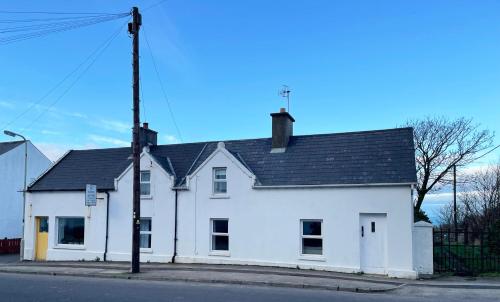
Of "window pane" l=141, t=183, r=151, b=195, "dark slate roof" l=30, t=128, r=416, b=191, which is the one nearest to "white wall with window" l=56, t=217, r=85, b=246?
"dark slate roof" l=30, t=128, r=416, b=191

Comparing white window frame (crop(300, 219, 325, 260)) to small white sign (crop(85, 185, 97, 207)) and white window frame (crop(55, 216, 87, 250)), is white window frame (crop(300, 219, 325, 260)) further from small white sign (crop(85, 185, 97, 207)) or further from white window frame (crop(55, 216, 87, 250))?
white window frame (crop(55, 216, 87, 250))

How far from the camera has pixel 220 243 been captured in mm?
21953

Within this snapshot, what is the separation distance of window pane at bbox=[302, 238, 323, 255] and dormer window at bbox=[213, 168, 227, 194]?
4466 millimetres

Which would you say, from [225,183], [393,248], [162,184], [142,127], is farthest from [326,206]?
[142,127]

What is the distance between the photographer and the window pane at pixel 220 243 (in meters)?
21.8

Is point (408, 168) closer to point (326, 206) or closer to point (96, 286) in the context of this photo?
point (326, 206)

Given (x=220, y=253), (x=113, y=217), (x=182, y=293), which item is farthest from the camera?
(x=113, y=217)

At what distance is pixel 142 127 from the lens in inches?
1048

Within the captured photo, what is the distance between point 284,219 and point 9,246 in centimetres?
2131

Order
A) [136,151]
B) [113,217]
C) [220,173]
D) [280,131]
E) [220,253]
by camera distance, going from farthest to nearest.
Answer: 1. [113,217]
2. [280,131]
3. [220,173]
4. [220,253]
5. [136,151]

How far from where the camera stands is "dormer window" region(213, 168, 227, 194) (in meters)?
22.1

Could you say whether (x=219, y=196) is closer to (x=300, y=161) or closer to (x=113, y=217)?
(x=300, y=161)

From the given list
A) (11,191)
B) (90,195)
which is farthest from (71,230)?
(11,191)

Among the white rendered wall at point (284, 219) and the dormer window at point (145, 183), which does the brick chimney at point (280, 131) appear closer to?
the white rendered wall at point (284, 219)
